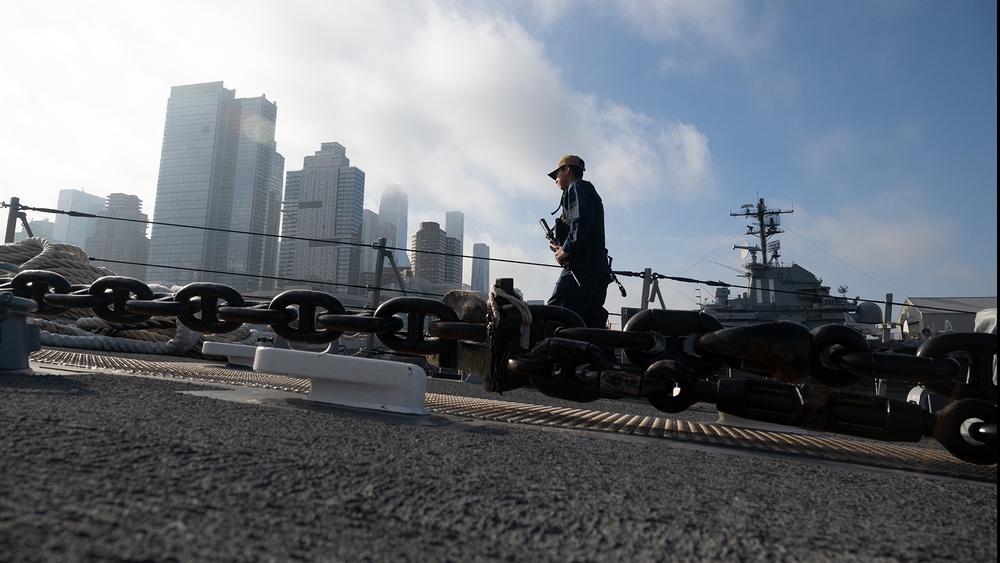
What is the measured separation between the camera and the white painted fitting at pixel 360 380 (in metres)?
1.88

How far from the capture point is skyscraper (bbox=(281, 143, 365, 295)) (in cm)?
7694

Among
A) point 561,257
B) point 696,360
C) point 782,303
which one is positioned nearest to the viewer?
point 696,360

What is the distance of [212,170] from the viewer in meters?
101

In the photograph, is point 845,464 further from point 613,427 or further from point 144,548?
point 144,548

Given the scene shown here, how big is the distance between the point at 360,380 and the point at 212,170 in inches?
4474

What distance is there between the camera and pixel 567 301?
3510mm

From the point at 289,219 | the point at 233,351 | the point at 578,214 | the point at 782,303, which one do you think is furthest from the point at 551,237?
the point at 289,219

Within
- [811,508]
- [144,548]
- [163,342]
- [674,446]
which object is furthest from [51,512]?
[163,342]

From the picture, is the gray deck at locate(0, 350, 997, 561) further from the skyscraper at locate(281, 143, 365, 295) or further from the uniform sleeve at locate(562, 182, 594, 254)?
the skyscraper at locate(281, 143, 365, 295)

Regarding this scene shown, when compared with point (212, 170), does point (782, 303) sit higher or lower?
lower

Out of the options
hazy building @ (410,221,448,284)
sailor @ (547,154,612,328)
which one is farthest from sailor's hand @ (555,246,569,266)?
hazy building @ (410,221,448,284)

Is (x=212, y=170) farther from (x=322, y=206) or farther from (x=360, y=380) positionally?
(x=360, y=380)

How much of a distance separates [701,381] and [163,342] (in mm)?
4919

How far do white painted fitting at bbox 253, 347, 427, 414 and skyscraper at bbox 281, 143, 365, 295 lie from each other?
Result: 2785 inches
